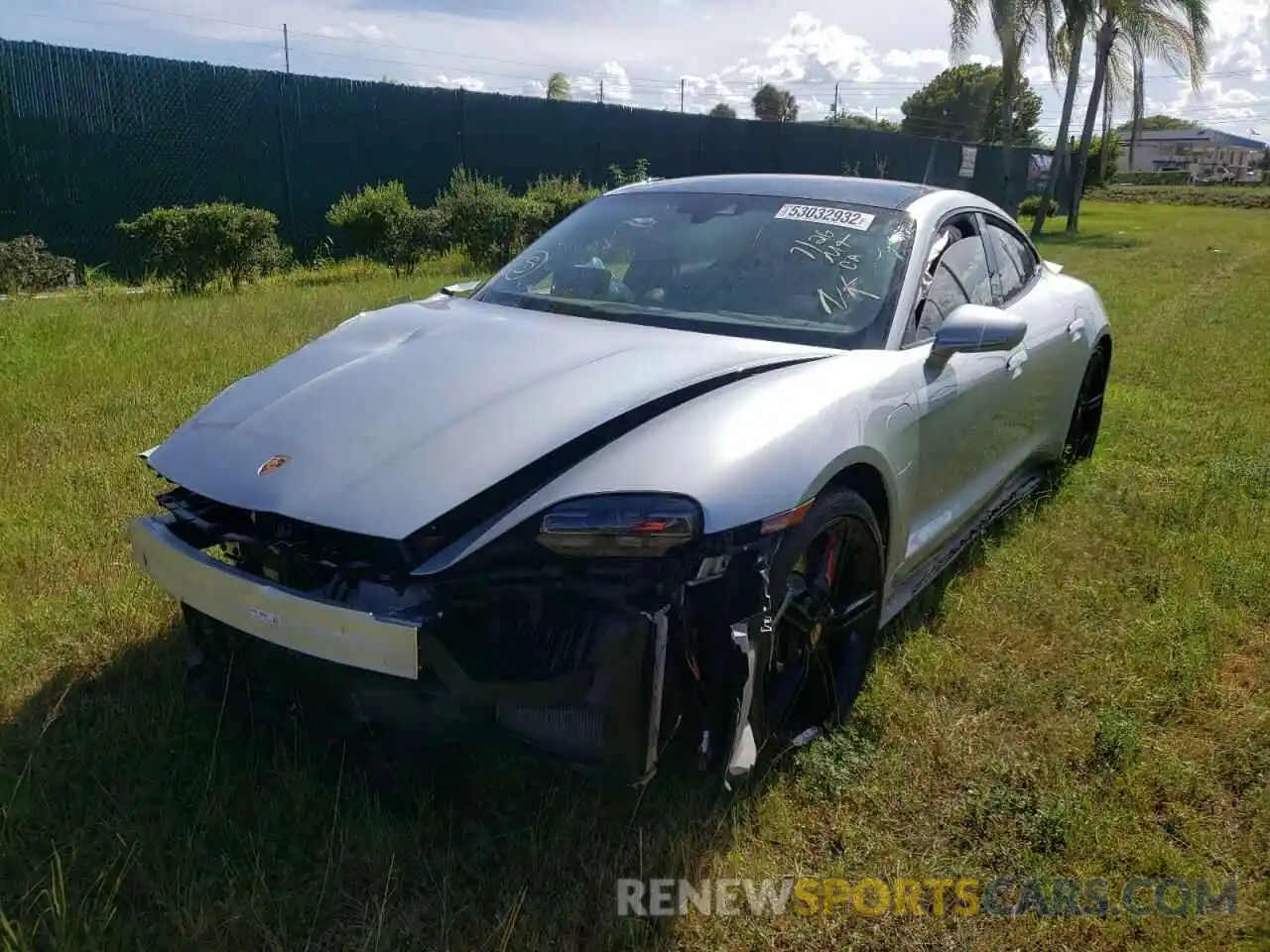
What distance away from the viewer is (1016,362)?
3.76 metres

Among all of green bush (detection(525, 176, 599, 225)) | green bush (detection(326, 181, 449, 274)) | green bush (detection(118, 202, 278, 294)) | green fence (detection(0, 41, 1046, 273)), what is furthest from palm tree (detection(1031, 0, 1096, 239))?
green bush (detection(118, 202, 278, 294))

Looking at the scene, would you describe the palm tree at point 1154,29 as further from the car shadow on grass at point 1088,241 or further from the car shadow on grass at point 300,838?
the car shadow on grass at point 300,838

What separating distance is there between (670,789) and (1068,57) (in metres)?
26.1

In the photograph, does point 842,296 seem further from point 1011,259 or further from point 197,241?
point 197,241

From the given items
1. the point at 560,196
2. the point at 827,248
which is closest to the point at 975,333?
the point at 827,248

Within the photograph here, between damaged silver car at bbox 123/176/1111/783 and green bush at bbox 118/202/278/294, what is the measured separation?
25.1 feet

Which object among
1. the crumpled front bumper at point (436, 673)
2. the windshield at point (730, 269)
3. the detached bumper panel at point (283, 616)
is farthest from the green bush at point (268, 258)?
the crumpled front bumper at point (436, 673)

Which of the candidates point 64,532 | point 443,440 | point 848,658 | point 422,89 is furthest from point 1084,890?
point 422,89

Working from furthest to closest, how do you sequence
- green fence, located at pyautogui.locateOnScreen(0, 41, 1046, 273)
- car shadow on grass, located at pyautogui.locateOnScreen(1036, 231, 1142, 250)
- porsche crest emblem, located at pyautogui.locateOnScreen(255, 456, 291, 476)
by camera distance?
1. car shadow on grass, located at pyautogui.locateOnScreen(1036, 231, 1142, 250)
2. green fence, located at pyautogui.locateOnScreen(0, 41, 1046, 273)
3. porsche crest emblem, located at pyautogui.locateOnScreen(255, 456, 291, 476)

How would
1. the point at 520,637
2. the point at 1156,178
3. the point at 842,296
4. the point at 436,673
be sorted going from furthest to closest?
the point at 1156,178
the point at 842,296
the point at 520,637
the point at 436,673

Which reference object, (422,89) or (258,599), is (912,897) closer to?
(258,599)

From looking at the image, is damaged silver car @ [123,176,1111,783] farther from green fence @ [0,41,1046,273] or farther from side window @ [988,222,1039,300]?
green fence @ [0,41,1046,273]

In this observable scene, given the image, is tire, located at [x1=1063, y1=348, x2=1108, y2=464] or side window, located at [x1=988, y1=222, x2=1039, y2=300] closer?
Result: side window, located at [x1=988, y1=222, x2=1039, y2=300]

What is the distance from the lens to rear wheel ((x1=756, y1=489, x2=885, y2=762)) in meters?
2.41
